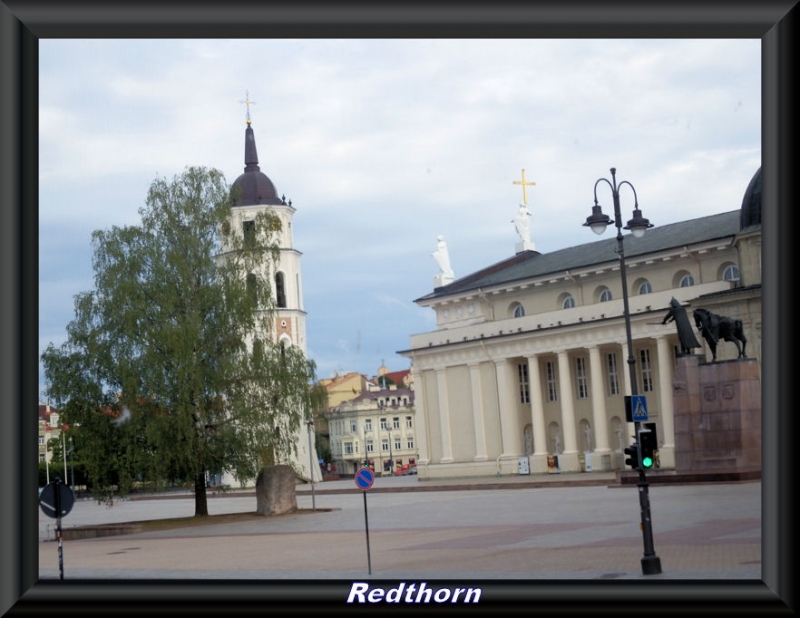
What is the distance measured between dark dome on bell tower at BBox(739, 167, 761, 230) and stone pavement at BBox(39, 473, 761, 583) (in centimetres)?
1901

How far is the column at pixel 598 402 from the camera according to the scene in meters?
70.2

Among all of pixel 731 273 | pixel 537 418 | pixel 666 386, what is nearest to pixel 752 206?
pixel 731 273

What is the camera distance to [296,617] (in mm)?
13289

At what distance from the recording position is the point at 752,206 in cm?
5669

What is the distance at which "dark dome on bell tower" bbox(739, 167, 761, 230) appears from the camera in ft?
183

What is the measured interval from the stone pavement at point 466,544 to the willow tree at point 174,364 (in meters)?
2.59

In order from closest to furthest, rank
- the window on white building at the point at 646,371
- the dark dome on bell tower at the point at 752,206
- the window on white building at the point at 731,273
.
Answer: the dark dome on bell tower at the point at 752,206, the window on white building at the point at 731,273, the window on white building at the point at 646,371

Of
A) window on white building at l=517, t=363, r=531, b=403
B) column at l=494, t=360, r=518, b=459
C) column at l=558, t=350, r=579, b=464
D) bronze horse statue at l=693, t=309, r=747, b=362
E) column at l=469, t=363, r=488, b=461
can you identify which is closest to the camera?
bronze horse statue at l=693, t=309, r=747, b=362

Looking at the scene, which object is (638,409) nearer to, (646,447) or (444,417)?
(646,447)

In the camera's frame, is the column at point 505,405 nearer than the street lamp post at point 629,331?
No

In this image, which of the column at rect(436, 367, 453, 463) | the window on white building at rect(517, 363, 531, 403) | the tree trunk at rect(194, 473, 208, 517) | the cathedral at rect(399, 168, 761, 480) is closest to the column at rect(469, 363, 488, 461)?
the cathedral at rect(399, 168, 761, 480)

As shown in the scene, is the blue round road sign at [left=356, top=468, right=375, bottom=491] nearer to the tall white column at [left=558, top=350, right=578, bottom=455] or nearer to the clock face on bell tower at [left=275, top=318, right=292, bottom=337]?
the tall white column at [left=558, top=350, right=578, bottom=455]

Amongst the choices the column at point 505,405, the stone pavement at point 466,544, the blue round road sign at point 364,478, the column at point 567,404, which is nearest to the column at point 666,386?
the column at point 567,404
